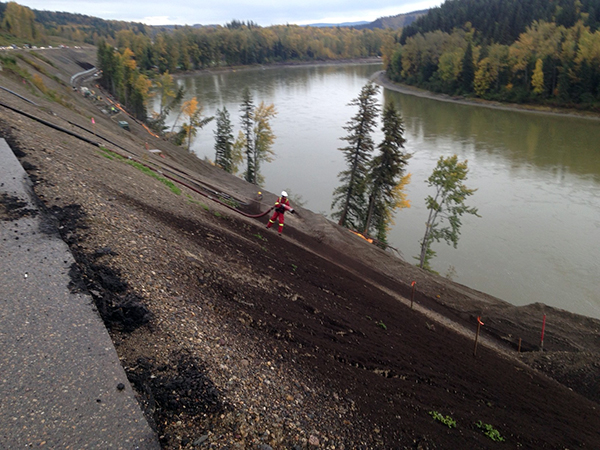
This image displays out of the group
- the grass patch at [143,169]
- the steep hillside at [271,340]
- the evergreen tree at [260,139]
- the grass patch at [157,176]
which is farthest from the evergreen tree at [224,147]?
the steep hillside at [271,340]

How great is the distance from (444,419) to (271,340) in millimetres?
3344

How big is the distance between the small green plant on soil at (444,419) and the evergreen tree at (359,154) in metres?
20.6

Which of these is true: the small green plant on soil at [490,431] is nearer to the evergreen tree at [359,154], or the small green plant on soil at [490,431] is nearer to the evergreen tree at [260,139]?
the evergreen tree at [359,154]

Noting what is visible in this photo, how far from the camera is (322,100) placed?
261 ft

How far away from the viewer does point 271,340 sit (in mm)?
6914

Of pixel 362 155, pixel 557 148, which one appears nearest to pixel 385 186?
pixel 362 155

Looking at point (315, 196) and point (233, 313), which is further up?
point (233, 313)

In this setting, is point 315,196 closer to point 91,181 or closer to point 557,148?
point 91,181

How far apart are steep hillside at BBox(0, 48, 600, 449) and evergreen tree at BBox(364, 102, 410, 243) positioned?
1275 centimetres

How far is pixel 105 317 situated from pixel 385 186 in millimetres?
22884

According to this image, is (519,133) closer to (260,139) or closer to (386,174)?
(260,139)

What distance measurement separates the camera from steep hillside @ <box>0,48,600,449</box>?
542 cm

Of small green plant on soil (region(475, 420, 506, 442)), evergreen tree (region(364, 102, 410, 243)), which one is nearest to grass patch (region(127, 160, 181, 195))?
small green plant on soil (region(475, 420, 506, 442))

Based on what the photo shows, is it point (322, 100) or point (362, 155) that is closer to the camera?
point (362, 155)
